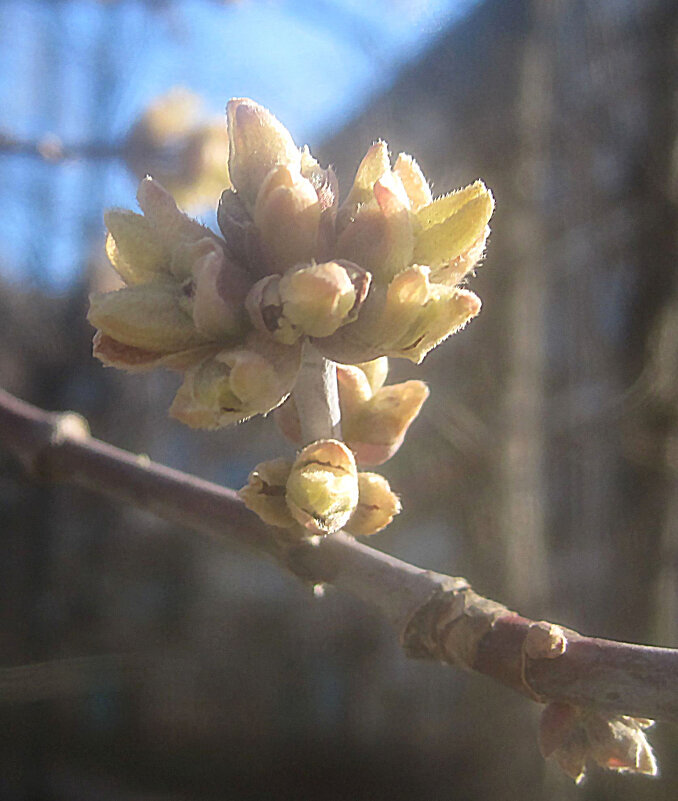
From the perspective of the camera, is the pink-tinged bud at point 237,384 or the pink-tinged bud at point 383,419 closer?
the pink-tinged bud at point 237,384

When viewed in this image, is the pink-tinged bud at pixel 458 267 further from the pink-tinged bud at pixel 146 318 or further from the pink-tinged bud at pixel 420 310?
the pink-tinged bud at pixel 146 318

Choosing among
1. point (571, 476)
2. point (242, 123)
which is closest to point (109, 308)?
point (242, 123)

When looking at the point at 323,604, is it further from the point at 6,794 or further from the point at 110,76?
the point at 110,76

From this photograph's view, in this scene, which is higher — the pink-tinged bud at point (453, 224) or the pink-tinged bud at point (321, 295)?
the pink-tinged bud at point (453, 224)

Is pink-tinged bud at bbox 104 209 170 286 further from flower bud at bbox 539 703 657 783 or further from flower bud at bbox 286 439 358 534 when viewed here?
flower bud at bbox 539 703 657 783

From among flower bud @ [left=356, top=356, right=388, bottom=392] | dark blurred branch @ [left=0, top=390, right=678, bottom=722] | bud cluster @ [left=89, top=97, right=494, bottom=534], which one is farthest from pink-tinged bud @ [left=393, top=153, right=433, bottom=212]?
dark blurred branch @ [left=0, top=390, right=678, bottom=722]

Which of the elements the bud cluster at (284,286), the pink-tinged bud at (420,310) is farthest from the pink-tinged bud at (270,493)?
the pink-tinged bud at (420,310)

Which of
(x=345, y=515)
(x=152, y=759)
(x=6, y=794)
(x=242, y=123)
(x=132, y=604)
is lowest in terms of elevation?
(x=345, y=515)
